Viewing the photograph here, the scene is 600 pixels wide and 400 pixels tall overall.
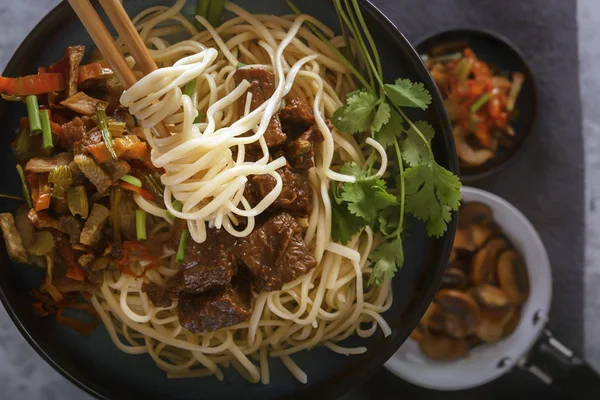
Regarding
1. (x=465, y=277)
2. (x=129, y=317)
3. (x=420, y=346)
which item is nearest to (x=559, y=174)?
(x=465, y=277)

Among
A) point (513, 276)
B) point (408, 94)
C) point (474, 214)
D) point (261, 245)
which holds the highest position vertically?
point (408, 94)

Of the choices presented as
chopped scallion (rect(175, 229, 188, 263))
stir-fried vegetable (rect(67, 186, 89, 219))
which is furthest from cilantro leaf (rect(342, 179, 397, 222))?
stir-fried vegetable (rect(67, 186, 89, 219))

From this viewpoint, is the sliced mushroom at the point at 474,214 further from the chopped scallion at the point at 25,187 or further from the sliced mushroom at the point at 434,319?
the chopped scallion at the point at 25,187

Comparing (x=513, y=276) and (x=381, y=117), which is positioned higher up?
(x=381, y=117)

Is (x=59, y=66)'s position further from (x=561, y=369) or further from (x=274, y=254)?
(x=561, y=369)

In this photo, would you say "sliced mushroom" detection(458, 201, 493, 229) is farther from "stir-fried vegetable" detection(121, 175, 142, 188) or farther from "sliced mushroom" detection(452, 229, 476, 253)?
"stir-fried vegetable" detection(121, 175, 142, 188)

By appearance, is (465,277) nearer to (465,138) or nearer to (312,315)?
(465,138)

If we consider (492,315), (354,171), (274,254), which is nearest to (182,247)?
(274,254)

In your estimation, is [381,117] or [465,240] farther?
[465,240]
